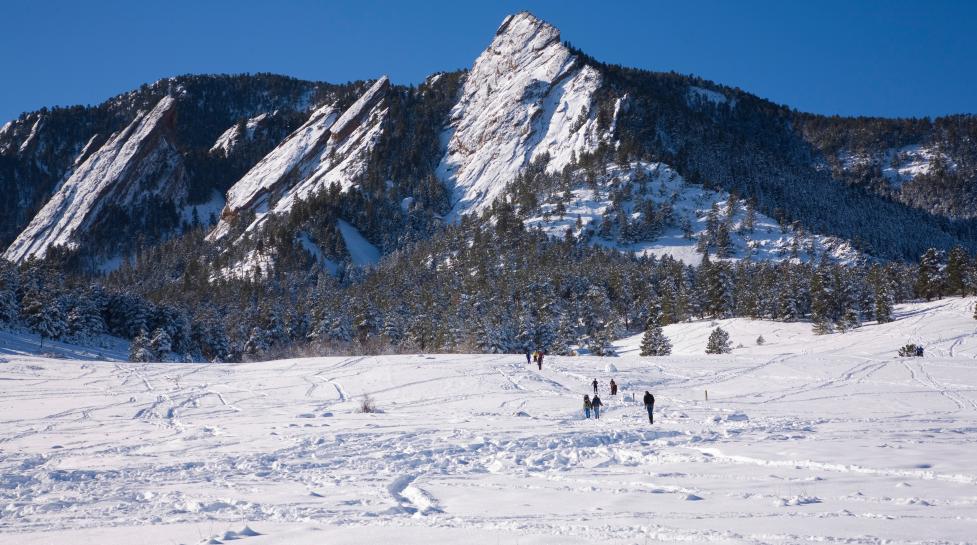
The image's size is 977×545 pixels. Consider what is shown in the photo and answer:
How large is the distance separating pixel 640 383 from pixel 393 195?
6255 inches

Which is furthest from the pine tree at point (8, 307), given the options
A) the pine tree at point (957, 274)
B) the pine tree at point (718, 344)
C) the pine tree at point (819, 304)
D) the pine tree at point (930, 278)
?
the pine tree at point (957, 274)

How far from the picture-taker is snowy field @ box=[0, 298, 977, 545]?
959 cm

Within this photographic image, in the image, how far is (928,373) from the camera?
117 ft

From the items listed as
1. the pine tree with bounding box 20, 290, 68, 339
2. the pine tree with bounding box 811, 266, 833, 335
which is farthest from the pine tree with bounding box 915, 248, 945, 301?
the pine tree with bounding box 20, 290, 68, 339

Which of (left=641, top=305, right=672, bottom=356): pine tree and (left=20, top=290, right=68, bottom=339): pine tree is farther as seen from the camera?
(left=20, top=290, right=68, bottom=339): pine tree

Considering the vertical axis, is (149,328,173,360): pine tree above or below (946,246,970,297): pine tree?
below

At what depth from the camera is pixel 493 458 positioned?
16.5 meters

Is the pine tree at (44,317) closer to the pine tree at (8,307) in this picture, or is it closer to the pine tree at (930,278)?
the pine tree at (8,307)

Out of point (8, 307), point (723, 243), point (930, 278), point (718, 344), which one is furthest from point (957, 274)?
point (8, 307)

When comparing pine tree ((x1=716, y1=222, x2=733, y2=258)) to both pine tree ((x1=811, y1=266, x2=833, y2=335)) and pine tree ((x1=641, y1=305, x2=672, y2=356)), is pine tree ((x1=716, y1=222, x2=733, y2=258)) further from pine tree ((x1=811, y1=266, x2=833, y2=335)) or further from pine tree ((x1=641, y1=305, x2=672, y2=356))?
pine tree ((x1=641, y1=305, x2=672, y2=356))

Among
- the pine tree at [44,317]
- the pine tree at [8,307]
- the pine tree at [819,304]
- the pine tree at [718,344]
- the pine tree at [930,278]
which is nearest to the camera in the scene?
the pine tree at [718,344]

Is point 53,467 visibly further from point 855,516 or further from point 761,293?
point 761,293

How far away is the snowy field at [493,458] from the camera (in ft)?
31.4

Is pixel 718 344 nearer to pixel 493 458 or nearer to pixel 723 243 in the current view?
pixel 493 458
